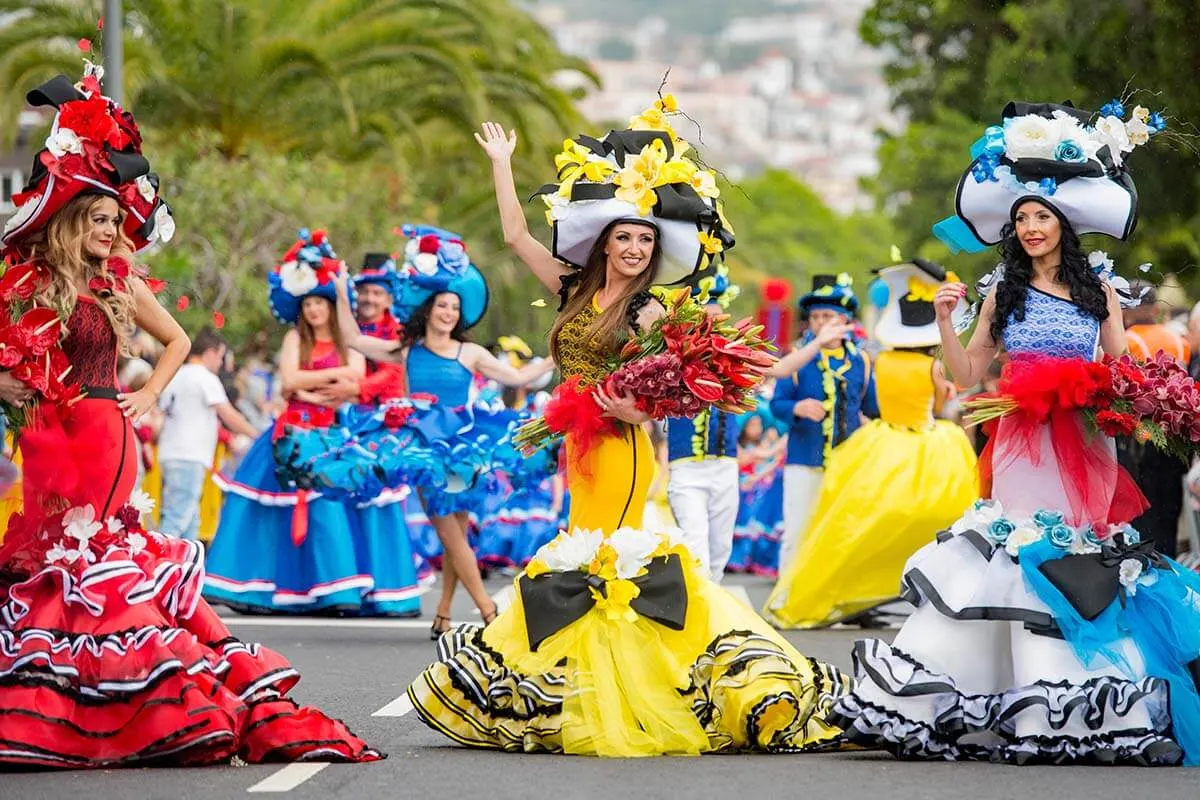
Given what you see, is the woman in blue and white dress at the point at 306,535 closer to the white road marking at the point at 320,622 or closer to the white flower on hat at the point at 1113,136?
the white road marking at the point at 320,622

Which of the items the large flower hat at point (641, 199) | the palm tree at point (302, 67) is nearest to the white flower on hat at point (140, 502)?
the large flower hat at point (641, 199)

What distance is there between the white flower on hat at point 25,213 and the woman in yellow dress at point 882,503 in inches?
282

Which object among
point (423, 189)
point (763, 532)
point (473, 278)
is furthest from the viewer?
point (423, 189)

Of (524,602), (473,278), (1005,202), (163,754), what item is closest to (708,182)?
(1005,202)

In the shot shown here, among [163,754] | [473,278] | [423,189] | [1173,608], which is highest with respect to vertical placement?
[423,189]

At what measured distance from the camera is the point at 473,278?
14125 mm

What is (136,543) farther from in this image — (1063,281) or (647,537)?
(1063,281)

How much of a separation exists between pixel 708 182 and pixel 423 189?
28029mm

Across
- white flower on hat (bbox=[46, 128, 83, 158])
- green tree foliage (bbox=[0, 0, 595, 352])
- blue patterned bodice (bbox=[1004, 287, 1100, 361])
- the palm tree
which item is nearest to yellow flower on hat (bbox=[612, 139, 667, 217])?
blue patterned bodice (bbox=[1004, 287, 1100, 361])

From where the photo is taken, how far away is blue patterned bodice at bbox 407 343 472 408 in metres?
14.0

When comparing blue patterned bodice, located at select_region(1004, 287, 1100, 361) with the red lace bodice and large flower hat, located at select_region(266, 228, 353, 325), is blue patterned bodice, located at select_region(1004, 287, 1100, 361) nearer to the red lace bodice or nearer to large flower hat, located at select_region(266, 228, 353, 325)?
the red lace bodice

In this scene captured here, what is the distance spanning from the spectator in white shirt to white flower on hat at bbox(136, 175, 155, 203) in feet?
31.5

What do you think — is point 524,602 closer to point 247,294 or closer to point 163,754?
point 163,754

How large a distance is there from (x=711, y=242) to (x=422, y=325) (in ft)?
16.3
